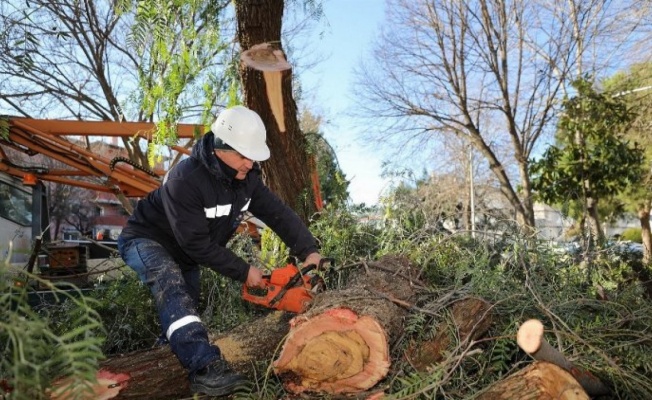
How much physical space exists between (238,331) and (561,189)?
9664 mm

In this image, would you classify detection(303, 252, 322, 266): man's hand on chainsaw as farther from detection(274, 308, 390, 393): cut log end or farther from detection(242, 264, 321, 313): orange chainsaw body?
detection(274, 308, 390, 393): cut log end

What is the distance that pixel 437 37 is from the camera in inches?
585

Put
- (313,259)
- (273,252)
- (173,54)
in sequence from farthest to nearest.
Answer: (173,54) → (273,252) → (313,259)

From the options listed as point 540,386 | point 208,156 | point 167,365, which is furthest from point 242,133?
point 540,386

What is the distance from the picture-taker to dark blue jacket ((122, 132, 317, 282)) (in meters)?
3.52

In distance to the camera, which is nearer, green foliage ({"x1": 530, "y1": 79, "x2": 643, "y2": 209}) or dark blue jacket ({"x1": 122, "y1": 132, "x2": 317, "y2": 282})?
dark blue jacket ({"x1": 122, "y1": 132, "x2": 317, "y2": 282})

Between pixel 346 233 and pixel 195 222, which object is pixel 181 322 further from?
pixel 346 233

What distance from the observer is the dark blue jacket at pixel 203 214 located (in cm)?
352

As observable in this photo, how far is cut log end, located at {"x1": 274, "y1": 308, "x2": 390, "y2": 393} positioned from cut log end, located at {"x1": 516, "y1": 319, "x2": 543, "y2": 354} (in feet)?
2.32

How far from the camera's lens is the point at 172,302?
3.27 m

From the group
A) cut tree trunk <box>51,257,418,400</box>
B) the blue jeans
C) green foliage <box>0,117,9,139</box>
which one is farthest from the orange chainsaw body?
green foliage <box>0,117,9,139</box>

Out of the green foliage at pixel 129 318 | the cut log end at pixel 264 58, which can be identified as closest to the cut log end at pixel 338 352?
the green foliage at pixel 129 318

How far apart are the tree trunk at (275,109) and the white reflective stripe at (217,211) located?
183cm

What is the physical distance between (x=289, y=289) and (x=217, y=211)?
2.30 ft
